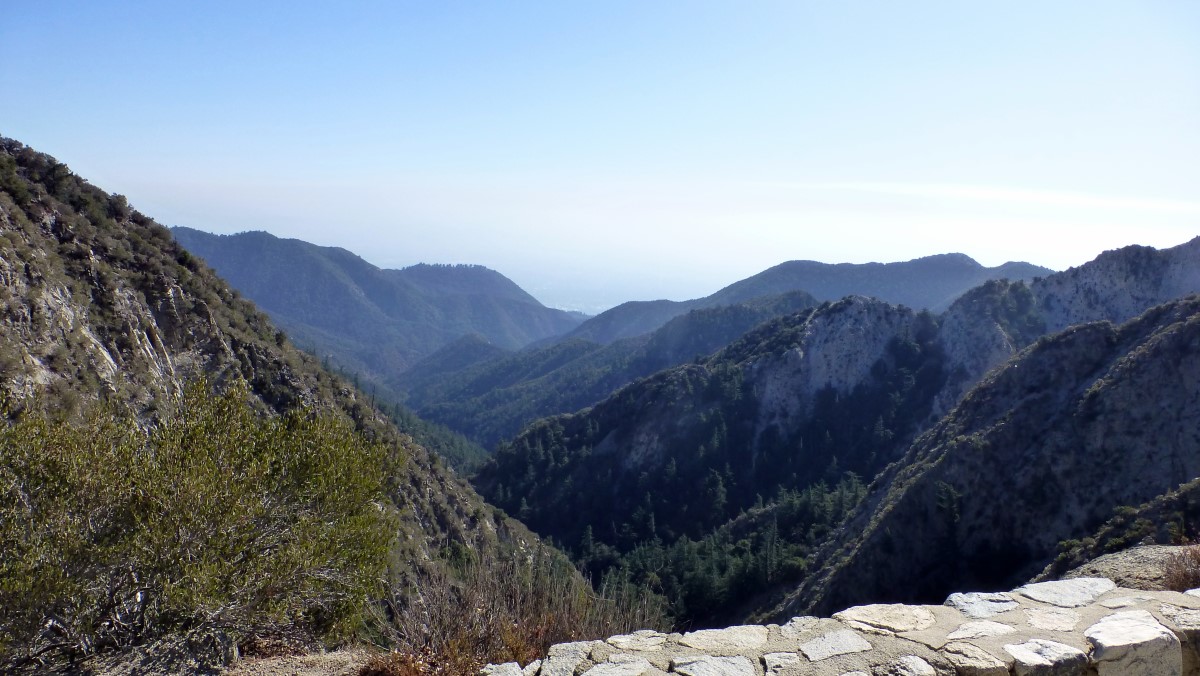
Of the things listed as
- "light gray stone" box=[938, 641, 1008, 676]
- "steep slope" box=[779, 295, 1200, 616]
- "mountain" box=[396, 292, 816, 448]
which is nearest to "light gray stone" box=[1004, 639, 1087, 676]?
"light gray stone" box=[938, 641, 1008, 676]

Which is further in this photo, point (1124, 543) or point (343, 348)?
point (343, 348)

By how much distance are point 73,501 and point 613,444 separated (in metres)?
54.7

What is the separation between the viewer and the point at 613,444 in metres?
59.0

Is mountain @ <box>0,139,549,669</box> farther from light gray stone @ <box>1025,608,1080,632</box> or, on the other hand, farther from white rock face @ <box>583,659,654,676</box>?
light gray stone @ <box>1025,608,1080,632</box>

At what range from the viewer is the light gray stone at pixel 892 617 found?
459 cm

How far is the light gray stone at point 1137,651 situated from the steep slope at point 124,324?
7178 millimetres

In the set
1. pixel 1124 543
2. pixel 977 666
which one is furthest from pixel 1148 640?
pixel 1124 543

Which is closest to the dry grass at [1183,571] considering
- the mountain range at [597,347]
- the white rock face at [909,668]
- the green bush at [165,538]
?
the white rock face at [909,668]

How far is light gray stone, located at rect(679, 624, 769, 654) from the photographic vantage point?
4445 mm

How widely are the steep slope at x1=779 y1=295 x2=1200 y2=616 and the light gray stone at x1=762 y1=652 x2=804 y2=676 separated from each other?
772 inches

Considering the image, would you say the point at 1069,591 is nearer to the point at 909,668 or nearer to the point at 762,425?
the point at 909,668

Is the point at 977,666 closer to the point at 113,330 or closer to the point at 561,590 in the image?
the point at 561,590

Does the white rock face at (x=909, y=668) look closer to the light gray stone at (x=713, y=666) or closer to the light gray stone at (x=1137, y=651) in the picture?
the light gray stone at (x=713, y=666)

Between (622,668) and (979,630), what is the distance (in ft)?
8.02
